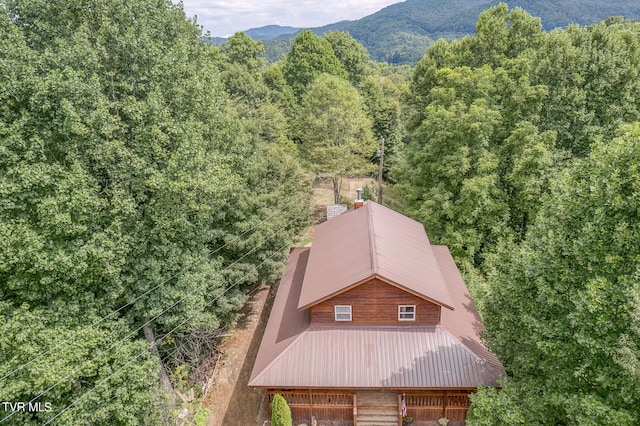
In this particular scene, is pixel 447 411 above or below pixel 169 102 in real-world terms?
below

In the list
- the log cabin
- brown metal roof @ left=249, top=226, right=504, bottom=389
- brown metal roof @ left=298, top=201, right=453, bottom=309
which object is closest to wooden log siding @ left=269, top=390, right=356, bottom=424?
the log cabin

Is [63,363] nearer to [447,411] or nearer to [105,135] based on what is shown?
[105,135]

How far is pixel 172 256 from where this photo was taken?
13.7m

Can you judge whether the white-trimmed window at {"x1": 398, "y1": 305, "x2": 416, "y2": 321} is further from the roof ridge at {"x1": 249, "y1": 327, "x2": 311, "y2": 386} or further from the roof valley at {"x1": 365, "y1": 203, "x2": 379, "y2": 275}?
the roof ridge at {"x1": 249, "y1": 327, "x2": 311, "y2": 386}

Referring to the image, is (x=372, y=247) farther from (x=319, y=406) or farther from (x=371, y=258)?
(x=319, y=406)

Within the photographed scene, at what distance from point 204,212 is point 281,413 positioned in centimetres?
807

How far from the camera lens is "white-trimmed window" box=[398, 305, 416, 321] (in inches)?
539

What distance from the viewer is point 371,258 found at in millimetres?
13953

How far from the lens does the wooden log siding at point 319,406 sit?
13.4 m

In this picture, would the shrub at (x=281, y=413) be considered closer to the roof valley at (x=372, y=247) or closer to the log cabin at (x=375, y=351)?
the log cabin at (x=375, y=351)

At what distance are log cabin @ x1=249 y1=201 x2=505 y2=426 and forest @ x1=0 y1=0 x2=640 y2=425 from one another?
1.90m

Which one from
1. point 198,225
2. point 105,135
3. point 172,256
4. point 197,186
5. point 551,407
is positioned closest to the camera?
point 551,407

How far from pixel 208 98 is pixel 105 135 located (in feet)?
14.4

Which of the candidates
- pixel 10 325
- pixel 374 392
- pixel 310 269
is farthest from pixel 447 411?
pixel 10 325
